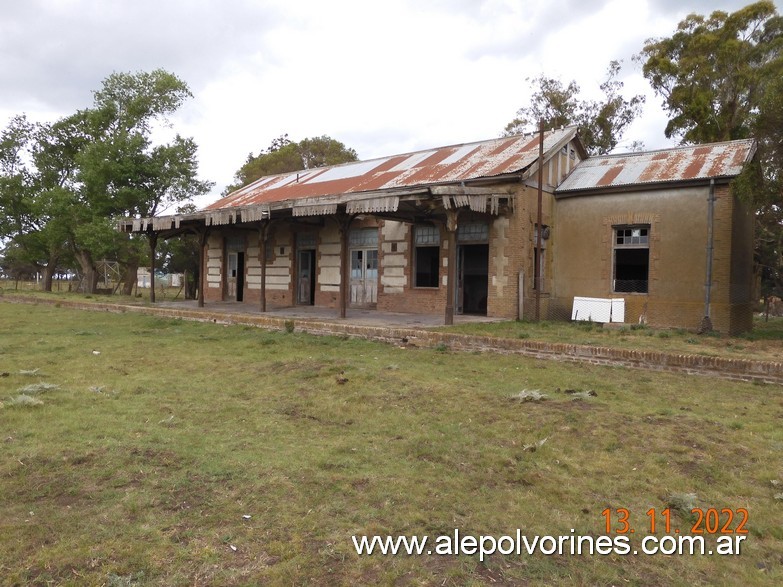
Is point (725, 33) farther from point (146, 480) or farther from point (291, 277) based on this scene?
point (146, 480)

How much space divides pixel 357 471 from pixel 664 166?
13912mm

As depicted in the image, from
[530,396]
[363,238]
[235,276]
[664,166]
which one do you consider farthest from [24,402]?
[235,276]

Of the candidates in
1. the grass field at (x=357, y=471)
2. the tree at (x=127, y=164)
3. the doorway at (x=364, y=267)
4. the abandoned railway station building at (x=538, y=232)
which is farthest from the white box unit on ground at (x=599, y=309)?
the tree at (x=127, y=164)

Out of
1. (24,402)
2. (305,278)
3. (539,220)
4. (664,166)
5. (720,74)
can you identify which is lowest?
(24,402)

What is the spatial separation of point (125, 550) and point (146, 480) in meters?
0.93

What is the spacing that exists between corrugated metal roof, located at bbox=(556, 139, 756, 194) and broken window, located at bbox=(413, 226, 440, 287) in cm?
390

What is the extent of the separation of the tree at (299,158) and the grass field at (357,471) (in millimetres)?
28766

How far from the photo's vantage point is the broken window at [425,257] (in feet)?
51.4

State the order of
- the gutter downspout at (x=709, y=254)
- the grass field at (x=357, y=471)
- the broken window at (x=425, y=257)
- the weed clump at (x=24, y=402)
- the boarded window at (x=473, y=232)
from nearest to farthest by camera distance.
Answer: the grass field at (x=357, y=471), the weed clump at (x=24, y=402), the gutter downspout at (x=709, y=254), the boarded window at (x=473, y=232), the broken window at (x=425, y=257)

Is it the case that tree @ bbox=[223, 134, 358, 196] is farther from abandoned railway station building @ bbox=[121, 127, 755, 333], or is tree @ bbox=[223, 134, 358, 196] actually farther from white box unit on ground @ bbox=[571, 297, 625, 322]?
white box unit on ground @ bbox=[571, 297, 625, 322]

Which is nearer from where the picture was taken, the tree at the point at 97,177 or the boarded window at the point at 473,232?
the boarded window at the point at 473,232

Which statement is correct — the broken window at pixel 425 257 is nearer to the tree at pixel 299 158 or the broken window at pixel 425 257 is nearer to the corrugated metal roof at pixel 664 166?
the corrugated metal roof at pixel 664 166

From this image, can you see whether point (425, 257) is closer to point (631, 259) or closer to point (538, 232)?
point (538, 232)

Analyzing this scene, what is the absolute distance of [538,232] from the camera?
46.3 ft
